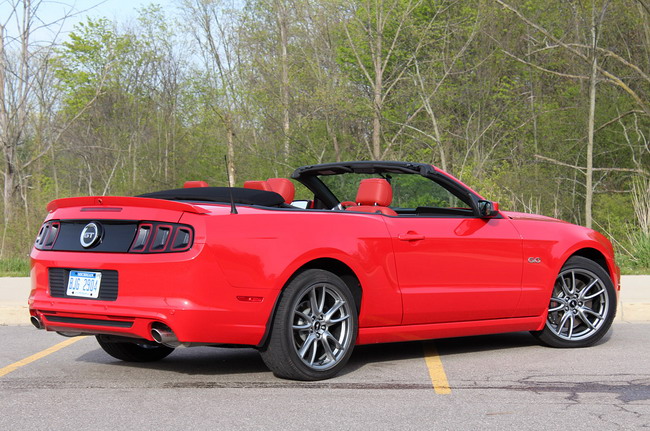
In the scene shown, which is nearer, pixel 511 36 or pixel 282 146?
pixel 511 36

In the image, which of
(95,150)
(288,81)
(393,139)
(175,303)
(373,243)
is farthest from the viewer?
(95,150)

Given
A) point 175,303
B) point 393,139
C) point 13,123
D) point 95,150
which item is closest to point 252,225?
point 175,303

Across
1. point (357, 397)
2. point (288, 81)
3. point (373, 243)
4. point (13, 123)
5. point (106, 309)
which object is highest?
point (288, 81)

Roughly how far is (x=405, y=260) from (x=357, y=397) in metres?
1.39

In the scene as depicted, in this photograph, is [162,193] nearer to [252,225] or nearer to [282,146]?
[252,225]

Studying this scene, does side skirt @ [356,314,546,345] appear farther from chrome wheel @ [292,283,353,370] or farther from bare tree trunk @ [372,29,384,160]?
bare tree trunk @ [372,29,384,160]

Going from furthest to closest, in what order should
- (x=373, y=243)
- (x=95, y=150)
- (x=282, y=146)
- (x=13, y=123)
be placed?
(x=95, y=150) < (x=282, y=146) < (x=13, y=123) < (x=373, y=243)

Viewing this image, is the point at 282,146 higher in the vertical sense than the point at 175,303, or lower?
higher

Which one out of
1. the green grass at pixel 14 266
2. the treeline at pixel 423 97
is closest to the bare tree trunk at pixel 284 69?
the treeline at pixel 423 97

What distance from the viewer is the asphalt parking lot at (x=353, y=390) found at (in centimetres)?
482

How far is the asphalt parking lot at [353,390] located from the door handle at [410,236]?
962 millimetres

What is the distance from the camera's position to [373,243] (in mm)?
6418

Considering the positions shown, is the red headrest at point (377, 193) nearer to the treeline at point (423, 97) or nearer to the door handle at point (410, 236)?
the door handle at point (410, 236)

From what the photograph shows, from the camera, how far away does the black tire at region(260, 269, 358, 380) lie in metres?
5.85
